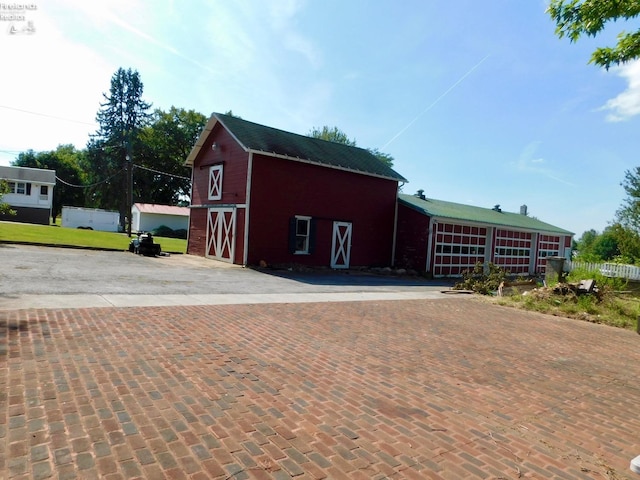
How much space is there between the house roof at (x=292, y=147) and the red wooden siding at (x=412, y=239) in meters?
2.33

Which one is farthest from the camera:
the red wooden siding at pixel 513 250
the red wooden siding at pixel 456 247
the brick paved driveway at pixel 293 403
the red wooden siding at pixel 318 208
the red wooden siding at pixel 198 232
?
the red wooden siding at pixel 513 250

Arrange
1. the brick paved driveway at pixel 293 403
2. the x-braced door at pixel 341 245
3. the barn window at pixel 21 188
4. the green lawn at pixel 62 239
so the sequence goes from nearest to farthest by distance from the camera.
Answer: the brick paved driveway at pixel 293 403, the green lawn at pixel 62 239, the x-braced door at pixel 341 245, the barn window at pixel 21 188

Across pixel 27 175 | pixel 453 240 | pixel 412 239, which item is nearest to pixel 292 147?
pixel 412 239

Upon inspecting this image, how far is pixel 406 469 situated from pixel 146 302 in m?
6.54

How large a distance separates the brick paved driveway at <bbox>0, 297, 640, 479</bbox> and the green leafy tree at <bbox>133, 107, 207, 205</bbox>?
174 ft

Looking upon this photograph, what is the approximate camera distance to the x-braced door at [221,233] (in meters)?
18.9

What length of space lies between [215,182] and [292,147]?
4336 millimetres

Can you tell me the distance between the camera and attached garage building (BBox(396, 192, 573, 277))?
21906mm

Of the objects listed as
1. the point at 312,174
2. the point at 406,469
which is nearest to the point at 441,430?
the point at 406,469

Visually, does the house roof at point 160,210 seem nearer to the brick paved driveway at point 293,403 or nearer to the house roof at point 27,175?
the house roof at point 27,175

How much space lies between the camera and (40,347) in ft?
15.3

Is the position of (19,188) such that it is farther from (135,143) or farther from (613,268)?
(613,268)

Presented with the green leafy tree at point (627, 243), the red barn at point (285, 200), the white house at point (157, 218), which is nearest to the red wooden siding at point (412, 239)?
the red barn at point (285, 200)

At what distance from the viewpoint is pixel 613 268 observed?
17672 mm
